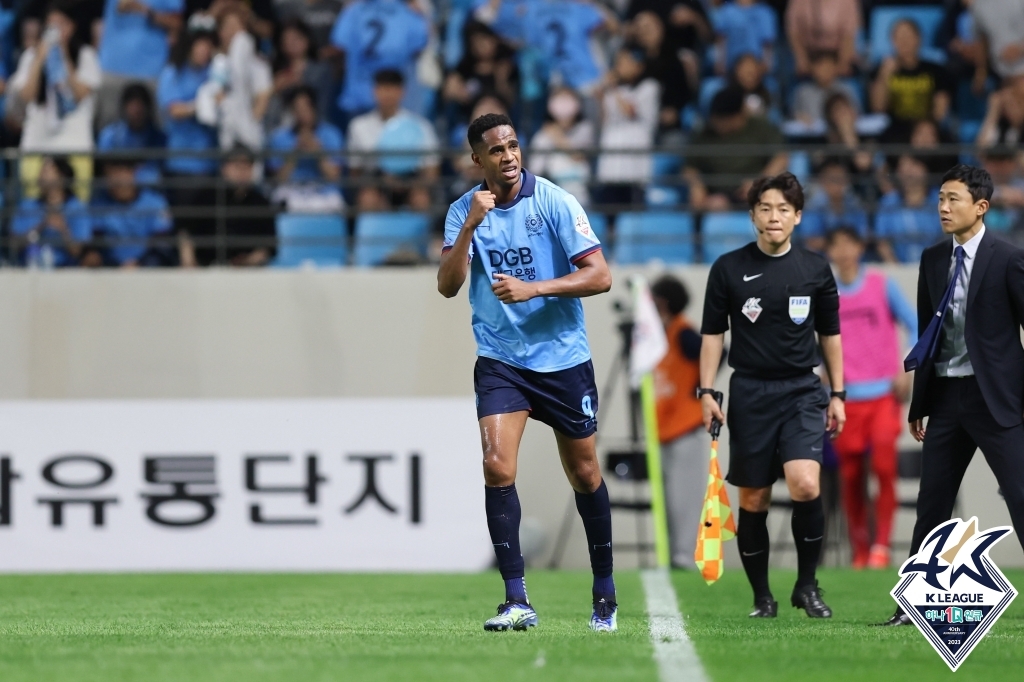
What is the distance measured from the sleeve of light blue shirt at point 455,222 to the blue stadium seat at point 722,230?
7.57 meters

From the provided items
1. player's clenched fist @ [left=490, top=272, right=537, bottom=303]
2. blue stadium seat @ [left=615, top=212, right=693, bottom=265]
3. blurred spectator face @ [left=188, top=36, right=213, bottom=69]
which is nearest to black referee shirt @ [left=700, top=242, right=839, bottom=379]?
player's clenched fist @ [left=490, top=272, right=537, bottom=303]

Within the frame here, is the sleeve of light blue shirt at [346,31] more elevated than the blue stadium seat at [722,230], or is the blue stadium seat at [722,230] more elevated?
the sleeve of light blue shirt at [346,31]

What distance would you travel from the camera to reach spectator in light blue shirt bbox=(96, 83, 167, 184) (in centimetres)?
1560

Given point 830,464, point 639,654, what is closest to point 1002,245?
point 639,654

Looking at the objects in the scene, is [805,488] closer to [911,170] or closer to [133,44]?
[911,170]

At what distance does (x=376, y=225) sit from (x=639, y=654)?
9.49 meters

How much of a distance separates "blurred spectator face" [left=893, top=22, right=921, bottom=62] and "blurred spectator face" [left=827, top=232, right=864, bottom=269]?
3900mm

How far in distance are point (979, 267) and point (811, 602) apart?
1972mm

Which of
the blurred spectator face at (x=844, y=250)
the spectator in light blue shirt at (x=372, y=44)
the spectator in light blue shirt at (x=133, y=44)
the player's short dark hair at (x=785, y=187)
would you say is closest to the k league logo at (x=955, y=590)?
the player's short dark hair at (x=785, y=187)

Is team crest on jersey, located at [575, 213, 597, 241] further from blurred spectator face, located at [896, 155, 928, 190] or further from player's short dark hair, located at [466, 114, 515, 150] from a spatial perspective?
blurred spectator face, located at [896, 155, 928, 190]

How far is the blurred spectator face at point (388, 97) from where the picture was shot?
15578mm

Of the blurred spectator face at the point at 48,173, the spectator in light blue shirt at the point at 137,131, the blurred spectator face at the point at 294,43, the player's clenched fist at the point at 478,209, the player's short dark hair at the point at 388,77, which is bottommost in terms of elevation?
the blurred spectator face at the point at 48,173

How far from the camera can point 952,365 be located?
765 cm

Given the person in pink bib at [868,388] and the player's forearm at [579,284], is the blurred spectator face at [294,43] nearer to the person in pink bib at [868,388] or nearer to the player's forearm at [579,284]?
the person in pink bib at [868,388]
